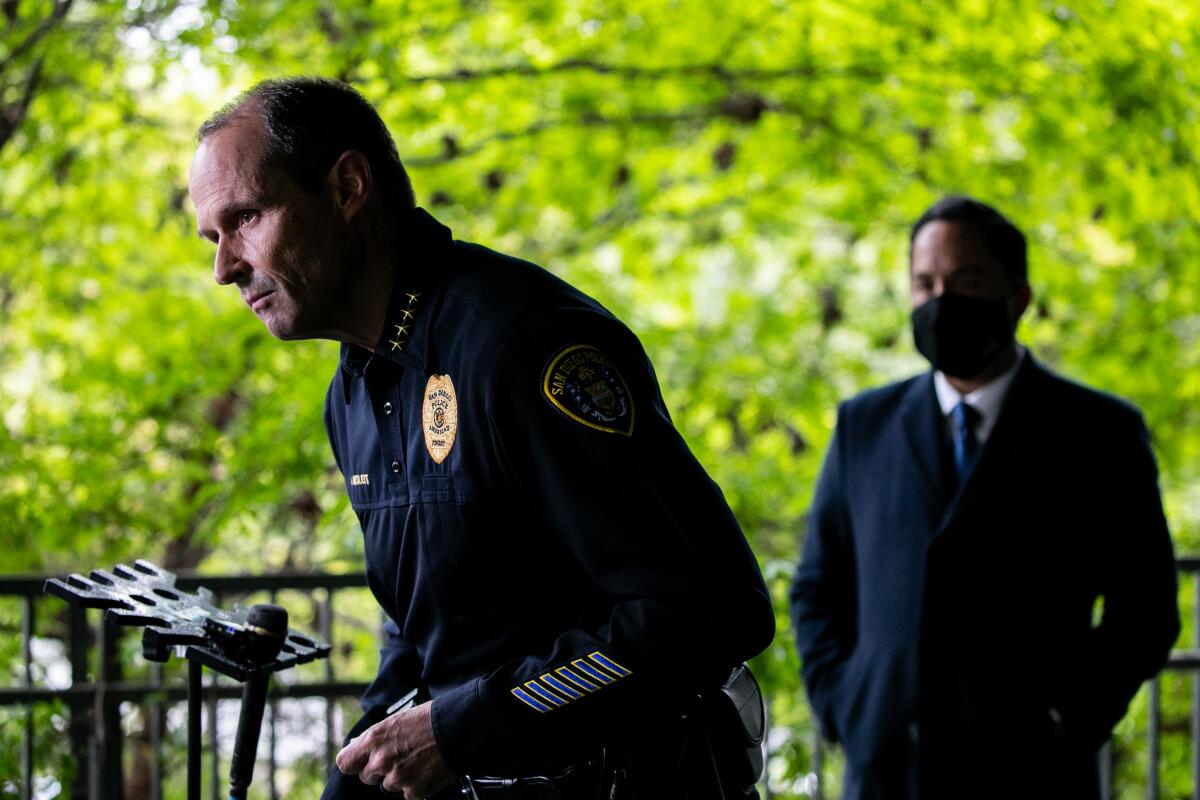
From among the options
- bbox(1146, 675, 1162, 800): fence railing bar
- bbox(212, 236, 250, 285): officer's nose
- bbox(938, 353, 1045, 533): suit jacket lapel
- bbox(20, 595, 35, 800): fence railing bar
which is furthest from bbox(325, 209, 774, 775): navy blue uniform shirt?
bbox(1146, 675, 1162, 800): fence railing bar

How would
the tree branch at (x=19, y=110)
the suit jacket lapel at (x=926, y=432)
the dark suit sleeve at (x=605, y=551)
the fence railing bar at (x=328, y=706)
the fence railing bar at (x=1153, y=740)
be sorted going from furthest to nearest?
1. the tree branch at (x=19, y=110)
2. the fence railing bar at (x=1153, y=740)
3. the fence railing bar at (x=328, y=706)
4. the suit jacket lapel at (x=926, y=432)
5. the dark suit sleeve at (x=605, y=551)

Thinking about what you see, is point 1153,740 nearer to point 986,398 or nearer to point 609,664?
point 986,398

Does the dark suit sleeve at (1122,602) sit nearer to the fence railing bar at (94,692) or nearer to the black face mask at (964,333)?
the black face mask at (964,333)

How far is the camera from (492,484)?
5.73 ft

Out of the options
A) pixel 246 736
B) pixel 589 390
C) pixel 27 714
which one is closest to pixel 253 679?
pixel 246 736

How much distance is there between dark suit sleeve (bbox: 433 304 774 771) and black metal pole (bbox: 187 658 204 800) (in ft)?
1.19

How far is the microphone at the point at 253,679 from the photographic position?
1809 mm

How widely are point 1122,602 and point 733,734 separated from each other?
1.42 meters

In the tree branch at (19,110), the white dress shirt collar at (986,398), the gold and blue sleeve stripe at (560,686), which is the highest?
the tree branch at (19,110)

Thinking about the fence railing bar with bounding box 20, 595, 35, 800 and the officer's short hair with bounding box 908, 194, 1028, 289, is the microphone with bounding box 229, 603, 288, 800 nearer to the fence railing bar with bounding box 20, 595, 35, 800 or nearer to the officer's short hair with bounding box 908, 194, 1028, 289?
the officer's short hair with bounding box 908, 194, 1028, 289

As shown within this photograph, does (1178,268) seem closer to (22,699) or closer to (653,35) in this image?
(653,35)

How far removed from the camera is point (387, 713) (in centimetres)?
210

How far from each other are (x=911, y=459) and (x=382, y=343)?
5.19ft

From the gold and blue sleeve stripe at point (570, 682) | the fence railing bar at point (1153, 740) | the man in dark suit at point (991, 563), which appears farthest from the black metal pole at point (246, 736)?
the fence railing bar at point (1153, 740)
